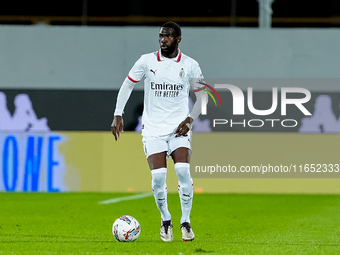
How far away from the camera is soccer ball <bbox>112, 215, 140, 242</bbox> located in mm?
6180

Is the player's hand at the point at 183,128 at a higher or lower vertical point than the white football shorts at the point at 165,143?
higher

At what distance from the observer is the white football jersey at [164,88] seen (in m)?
6.27

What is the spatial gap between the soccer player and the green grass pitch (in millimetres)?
453

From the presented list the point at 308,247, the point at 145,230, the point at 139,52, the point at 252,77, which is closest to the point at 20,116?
the point at 139,52

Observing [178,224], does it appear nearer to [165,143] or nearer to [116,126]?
[165,143]

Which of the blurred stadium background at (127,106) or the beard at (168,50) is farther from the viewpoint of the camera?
the blurred stadium background at (127,106)

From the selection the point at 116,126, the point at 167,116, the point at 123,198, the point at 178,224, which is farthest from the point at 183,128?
the point at 123,198

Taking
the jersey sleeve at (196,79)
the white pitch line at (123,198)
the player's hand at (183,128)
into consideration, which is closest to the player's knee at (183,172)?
the player's hand at (183,128)

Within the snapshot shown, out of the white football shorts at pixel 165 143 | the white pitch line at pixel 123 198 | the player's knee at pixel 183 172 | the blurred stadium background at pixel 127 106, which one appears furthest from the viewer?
the blurred stadium background at pixel 127 106

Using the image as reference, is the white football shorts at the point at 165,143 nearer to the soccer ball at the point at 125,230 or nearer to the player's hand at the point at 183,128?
the player's hand at the point at 183,128

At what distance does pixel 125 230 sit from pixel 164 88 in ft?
4.48

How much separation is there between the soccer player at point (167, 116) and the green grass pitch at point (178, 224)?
45 cm

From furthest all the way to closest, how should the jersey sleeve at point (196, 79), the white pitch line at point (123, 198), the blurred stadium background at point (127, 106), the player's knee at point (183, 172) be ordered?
the blurred stadium background at point (127, 106) < the white pitch line at point (123, 198) < the jersey sleeve at point (196, 79) < the player's knee at point (183, 172)

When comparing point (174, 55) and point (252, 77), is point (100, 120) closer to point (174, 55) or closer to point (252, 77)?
point (252, 77)
